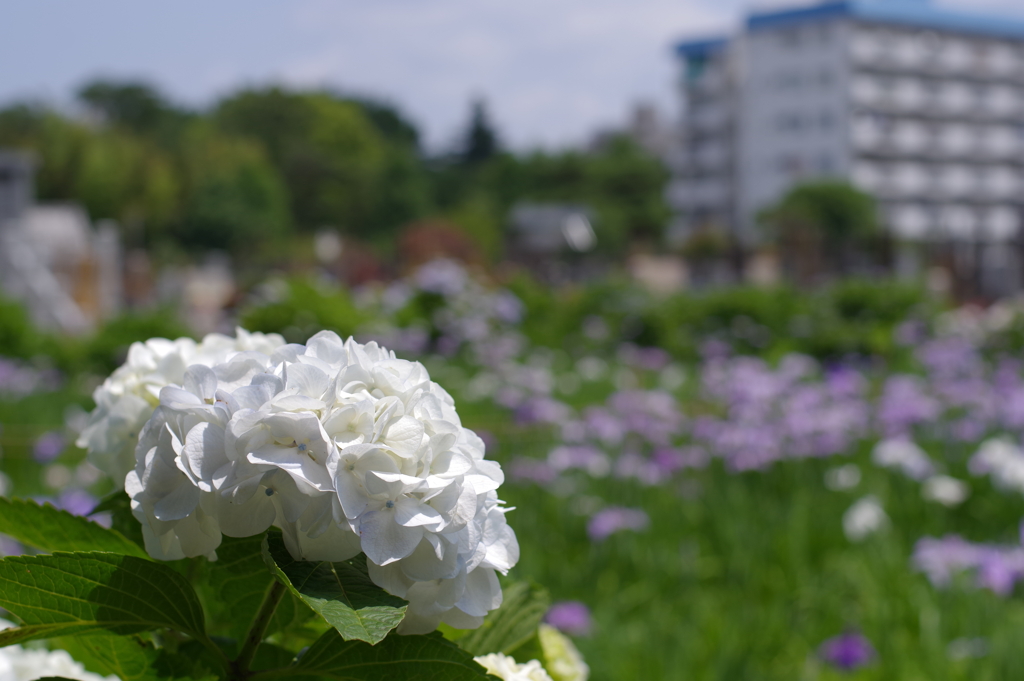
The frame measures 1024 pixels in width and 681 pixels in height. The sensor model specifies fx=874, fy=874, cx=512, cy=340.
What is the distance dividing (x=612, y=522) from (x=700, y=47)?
5033 cm

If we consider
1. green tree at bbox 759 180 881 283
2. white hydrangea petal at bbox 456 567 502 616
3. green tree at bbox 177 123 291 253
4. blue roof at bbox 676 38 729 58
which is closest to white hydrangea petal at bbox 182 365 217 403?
white hydrangea petal at bbox 456 567 502 616

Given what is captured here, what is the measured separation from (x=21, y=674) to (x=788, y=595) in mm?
2827

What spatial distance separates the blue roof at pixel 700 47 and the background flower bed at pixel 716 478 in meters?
44.7

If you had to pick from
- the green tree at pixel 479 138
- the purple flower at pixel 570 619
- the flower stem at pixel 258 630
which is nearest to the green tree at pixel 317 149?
the green tree at pixel 479 138

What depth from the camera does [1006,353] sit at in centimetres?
781

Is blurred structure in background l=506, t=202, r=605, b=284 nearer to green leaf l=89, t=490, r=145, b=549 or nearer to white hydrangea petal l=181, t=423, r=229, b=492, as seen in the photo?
green leaf l=89, t=490, r=145, b=549

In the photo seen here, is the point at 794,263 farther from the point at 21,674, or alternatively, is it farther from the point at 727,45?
the point at 727,45

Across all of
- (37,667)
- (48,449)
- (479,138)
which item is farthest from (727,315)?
(479,138)

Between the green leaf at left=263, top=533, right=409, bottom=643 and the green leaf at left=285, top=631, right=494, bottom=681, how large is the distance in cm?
4

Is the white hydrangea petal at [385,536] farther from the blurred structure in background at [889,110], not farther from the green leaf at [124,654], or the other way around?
the blurred structure in background at [889,110]

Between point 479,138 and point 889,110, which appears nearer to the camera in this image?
point 889,110

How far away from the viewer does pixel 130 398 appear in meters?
0.78

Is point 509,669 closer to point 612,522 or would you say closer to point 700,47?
point 612,522

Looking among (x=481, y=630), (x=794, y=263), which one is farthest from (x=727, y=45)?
(x=481, y=630)
